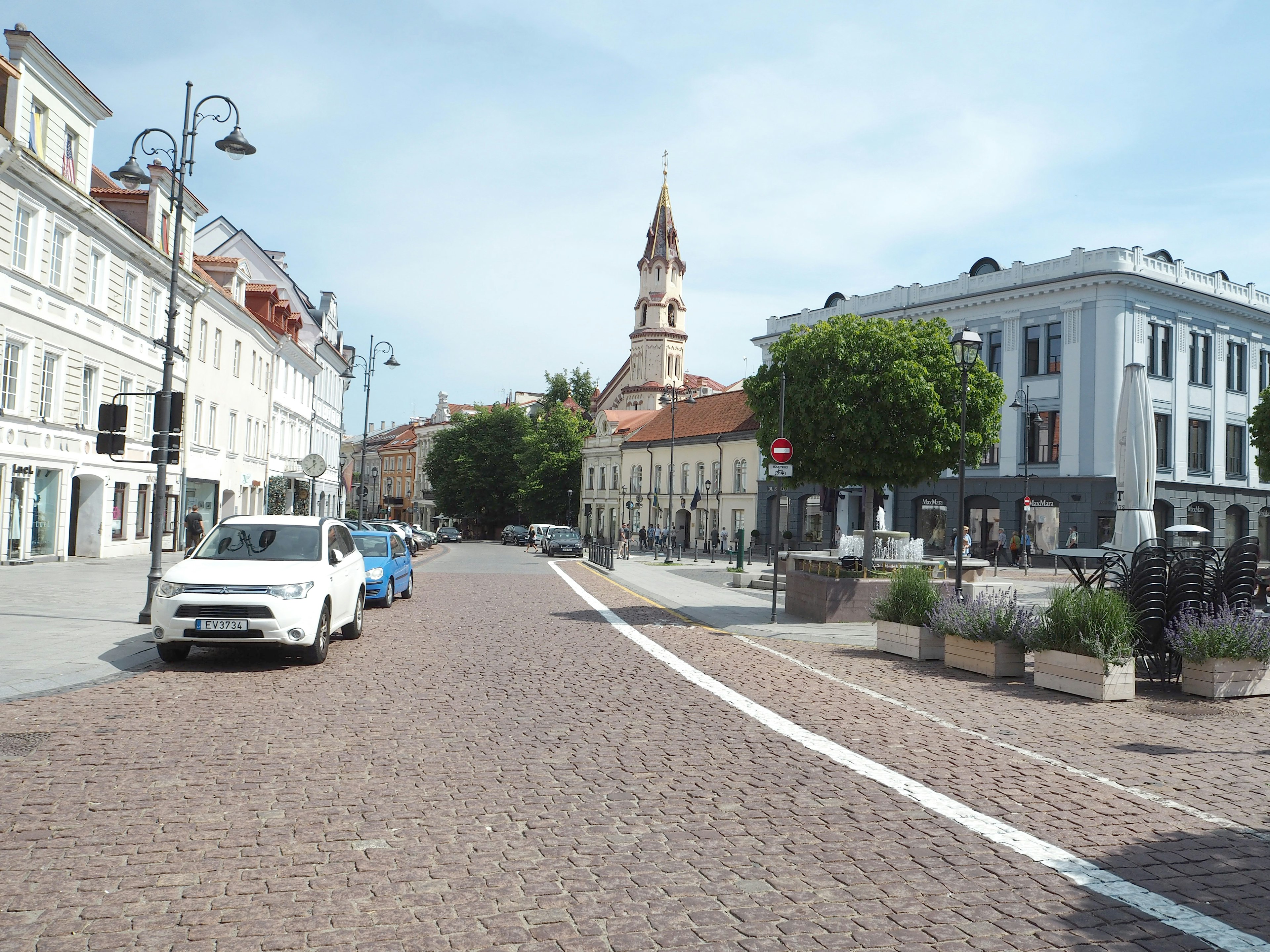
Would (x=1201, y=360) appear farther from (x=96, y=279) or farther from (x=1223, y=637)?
(x=96, y=279)

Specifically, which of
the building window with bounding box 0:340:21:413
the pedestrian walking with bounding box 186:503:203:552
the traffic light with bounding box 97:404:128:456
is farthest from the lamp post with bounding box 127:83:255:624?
the pedestrian walking with bounding box 186:503:203:552

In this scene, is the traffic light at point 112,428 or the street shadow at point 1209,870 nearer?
the street shadow at point 1209,870

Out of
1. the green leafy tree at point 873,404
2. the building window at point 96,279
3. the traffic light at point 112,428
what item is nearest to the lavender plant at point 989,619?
the green leafy tree at point 873,404

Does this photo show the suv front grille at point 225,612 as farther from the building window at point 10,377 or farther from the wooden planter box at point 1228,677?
the building window at point 10,377

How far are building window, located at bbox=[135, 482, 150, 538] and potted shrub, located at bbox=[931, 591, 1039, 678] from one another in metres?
26.9

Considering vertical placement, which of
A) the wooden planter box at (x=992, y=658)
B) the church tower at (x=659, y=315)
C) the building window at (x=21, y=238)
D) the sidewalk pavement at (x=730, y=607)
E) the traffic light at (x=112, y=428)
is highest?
the church tower at (x=659, y=315)

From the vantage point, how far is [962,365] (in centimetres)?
1585

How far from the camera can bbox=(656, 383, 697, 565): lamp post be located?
55312mm

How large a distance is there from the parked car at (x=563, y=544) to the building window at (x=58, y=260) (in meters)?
30.9

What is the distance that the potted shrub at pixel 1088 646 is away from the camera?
9750 millimetres

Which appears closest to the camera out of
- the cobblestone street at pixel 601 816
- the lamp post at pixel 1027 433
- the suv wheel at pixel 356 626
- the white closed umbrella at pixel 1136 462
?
the cobblestone street at pixel 601 816

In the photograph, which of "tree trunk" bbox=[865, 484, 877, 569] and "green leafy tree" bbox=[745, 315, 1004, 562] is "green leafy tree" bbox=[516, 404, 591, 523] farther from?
"green leafy tree" bbox=[745, 315, 1004, 562]

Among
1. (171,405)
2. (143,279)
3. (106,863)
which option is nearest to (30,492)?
(143,279)

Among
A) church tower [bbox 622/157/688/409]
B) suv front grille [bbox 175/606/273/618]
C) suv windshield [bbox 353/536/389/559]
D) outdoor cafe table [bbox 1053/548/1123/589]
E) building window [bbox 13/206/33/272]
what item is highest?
church tower [bbox 622/157/688/409]
